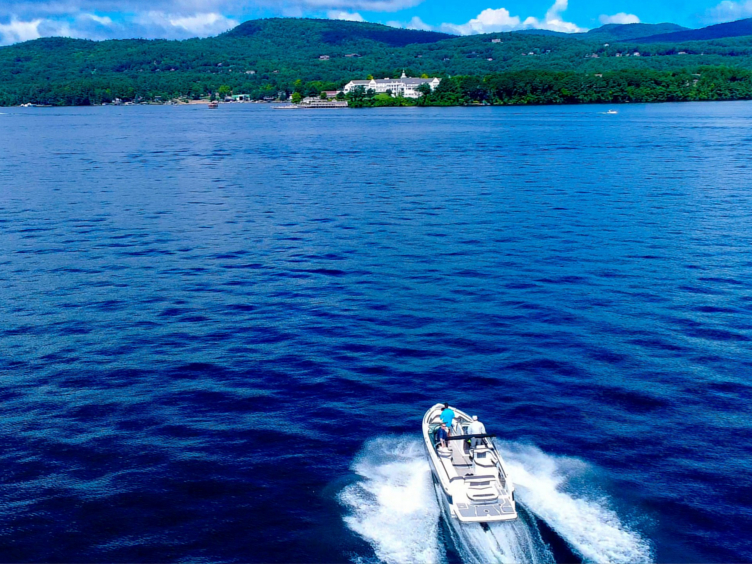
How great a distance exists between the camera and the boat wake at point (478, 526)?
25.3 meters

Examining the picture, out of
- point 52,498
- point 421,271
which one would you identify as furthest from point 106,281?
point 52,498

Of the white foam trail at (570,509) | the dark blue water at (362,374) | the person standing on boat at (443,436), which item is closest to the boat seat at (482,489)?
the dark blue water at (362,374)

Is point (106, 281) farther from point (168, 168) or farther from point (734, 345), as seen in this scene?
point (168, 168)

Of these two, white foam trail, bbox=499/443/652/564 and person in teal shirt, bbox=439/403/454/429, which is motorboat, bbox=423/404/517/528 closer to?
person in teal shirt, bbox=439/403/454/429

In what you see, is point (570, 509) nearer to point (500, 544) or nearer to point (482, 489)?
point (500, 544)

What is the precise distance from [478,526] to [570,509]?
13.5 feet

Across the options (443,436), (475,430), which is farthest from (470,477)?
(443,436)

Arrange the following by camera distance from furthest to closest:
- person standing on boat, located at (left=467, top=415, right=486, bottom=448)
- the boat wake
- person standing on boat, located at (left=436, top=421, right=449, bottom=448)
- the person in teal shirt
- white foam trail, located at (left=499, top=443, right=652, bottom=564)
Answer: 1. the person in teal shirt
2. person standing on boat, located at (left=436, top=421, right=449, bottom=448)
3. person standing on boat, located at (left=467, top=415, right=486, bottom=448)
4. white foam trail, located at (left=499, top=443, right=652, bottom=564)
5. the boat wake

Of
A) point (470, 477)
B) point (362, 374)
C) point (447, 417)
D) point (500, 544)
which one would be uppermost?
point (447, 417)

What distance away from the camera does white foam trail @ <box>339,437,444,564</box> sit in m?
25.7

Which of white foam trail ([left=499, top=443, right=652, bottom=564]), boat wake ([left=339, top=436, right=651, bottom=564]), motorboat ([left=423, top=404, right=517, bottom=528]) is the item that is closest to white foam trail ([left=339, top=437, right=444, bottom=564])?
boat wake ([left=339, top=436, right=651, bottom=564])

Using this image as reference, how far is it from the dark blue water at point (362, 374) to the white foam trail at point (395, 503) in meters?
0.10

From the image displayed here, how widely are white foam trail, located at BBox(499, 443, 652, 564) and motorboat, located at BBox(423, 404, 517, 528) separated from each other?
1.79 meters

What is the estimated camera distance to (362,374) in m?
39.7
